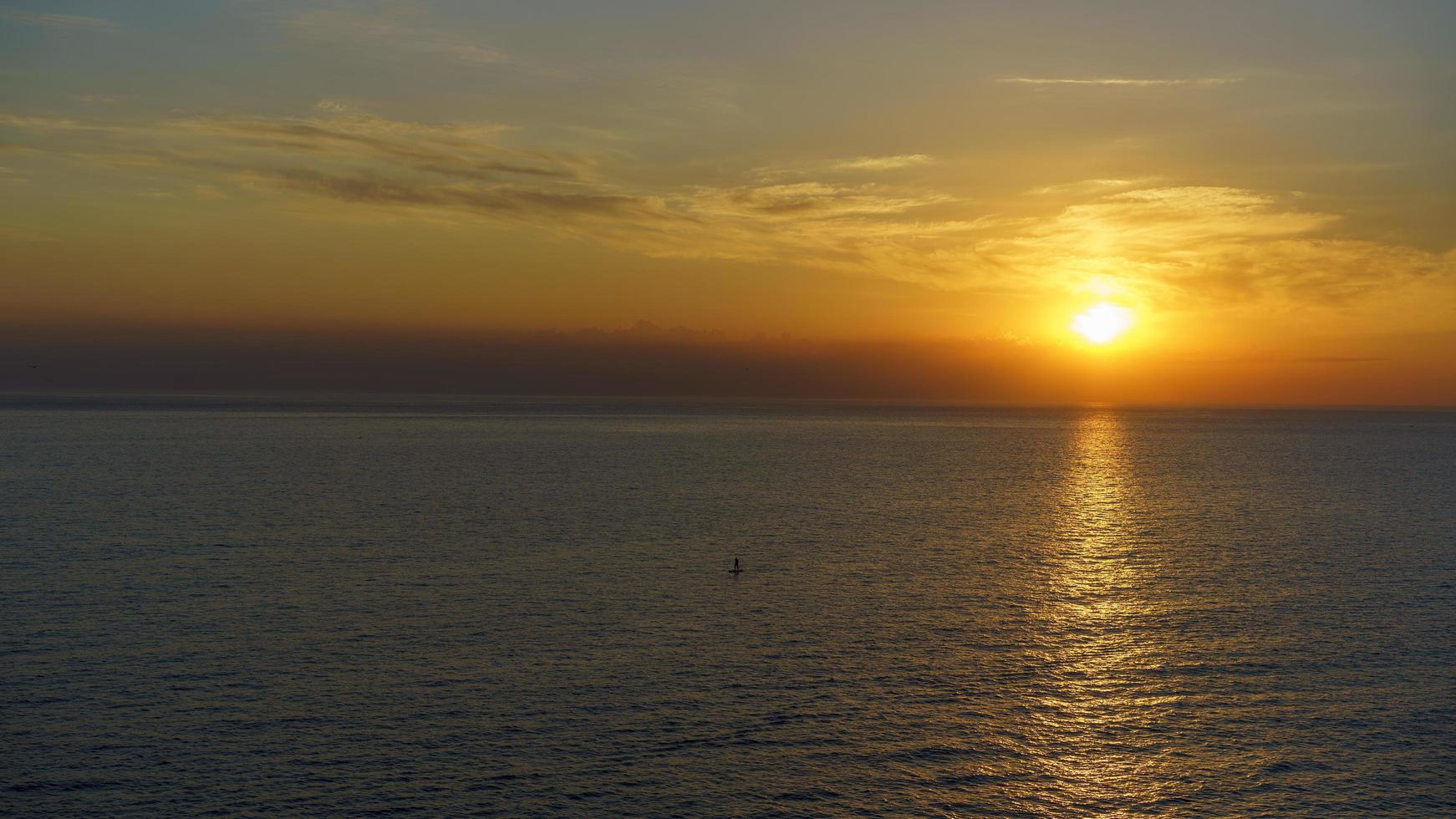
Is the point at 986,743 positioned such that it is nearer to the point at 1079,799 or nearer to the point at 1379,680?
the point at 1079,799

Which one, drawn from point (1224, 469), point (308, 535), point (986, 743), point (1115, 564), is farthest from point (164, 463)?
point (1224, 469)

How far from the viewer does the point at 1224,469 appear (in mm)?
183625

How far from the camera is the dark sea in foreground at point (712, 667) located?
35.1m

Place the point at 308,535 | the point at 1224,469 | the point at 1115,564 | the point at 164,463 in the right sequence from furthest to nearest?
1. the point at 1224,469
2. the point at 164,463
3. the point at 308,535
4. the point at 1115,564

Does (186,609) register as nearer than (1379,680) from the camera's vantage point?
No

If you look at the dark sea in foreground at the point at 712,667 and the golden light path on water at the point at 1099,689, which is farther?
the golden light path on water at the point at 1099,689

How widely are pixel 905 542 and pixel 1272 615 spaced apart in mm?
31885

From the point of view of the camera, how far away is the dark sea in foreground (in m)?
35.1

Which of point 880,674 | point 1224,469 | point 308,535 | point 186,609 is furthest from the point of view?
point 1224,469

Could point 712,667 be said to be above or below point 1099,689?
above

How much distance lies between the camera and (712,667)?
4778 cm

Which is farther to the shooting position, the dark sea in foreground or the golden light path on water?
the golden light path on water

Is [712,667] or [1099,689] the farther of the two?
[712,667]

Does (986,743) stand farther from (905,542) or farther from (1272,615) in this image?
(905,542)
